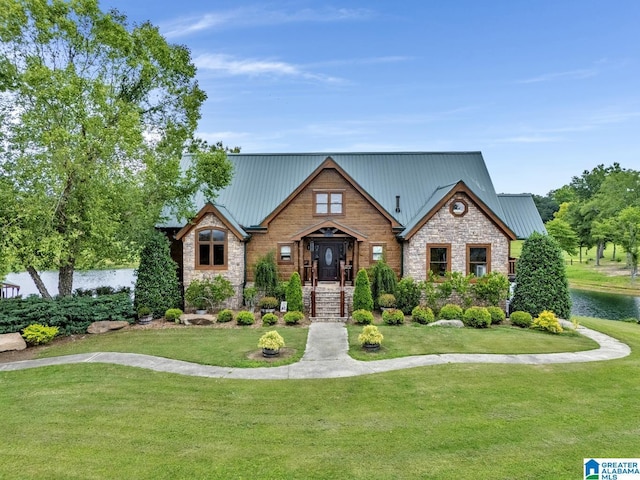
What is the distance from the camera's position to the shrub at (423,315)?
16.7 metres

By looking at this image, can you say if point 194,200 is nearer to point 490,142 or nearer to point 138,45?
point 138,45

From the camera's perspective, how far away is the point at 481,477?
5785 mm

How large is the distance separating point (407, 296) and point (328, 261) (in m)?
4.93

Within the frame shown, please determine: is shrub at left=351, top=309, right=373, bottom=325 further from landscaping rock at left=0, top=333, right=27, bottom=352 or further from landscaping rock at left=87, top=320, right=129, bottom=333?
landscaping rock at left=0, top=333, right=27, bottom=352

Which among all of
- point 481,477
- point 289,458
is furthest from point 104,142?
point 481,477

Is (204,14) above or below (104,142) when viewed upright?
above

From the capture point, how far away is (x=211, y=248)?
19250 millimetres

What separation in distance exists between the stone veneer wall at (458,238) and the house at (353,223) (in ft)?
0.17

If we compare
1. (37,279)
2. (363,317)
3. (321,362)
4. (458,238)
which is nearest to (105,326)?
(37,279)

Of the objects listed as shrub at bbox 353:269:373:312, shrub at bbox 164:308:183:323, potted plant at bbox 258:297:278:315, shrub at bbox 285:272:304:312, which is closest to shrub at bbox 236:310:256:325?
potted plant at bbox 258:297:278:315

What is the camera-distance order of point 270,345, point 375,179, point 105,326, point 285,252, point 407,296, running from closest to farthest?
point 270,345 < point 105,326 < point 407,296 < point 285,252 < point 375,179

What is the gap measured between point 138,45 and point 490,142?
27201 mm

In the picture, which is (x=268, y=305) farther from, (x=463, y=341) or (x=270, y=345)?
(x=463, y=341)

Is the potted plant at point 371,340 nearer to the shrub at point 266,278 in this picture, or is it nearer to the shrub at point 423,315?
the shrub at point 423,315
